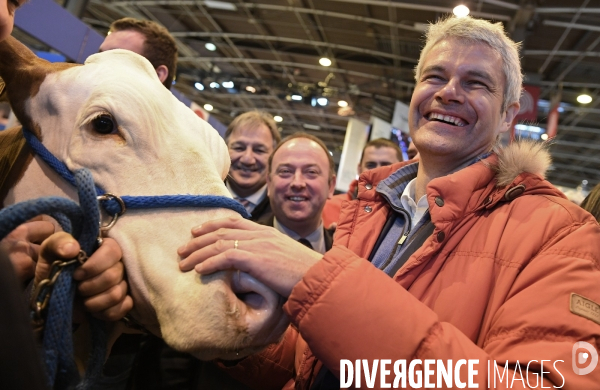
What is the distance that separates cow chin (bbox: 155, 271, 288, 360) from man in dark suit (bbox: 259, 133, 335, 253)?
1.70m

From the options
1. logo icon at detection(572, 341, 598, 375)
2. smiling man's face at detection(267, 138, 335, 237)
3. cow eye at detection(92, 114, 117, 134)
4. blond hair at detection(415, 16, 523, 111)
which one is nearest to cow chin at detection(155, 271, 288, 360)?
cow eye at detection(92, 114, 117, 134)

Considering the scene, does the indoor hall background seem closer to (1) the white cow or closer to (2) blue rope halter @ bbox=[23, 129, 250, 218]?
(1) the white cow

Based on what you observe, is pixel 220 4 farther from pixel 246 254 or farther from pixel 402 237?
pixel 246 254

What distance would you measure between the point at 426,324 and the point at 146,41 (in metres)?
2.18

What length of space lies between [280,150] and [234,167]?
2.25 feet

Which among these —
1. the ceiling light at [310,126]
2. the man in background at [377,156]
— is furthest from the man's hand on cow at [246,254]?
the ceiling light at [310,126]

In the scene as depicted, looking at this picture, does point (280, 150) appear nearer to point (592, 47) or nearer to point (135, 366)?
point (135, 366)

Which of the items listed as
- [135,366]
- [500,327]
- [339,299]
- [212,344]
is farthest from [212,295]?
[135,366]

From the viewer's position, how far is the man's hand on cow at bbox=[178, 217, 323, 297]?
98 centimetres

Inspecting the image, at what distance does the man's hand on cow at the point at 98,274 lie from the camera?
0.94 metres

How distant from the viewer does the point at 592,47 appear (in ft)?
30.2

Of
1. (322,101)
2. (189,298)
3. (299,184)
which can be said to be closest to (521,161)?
(189,298)

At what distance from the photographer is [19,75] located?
4.34ft

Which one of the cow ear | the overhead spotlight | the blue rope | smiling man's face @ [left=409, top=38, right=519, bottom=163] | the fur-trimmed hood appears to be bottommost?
the blue rope
